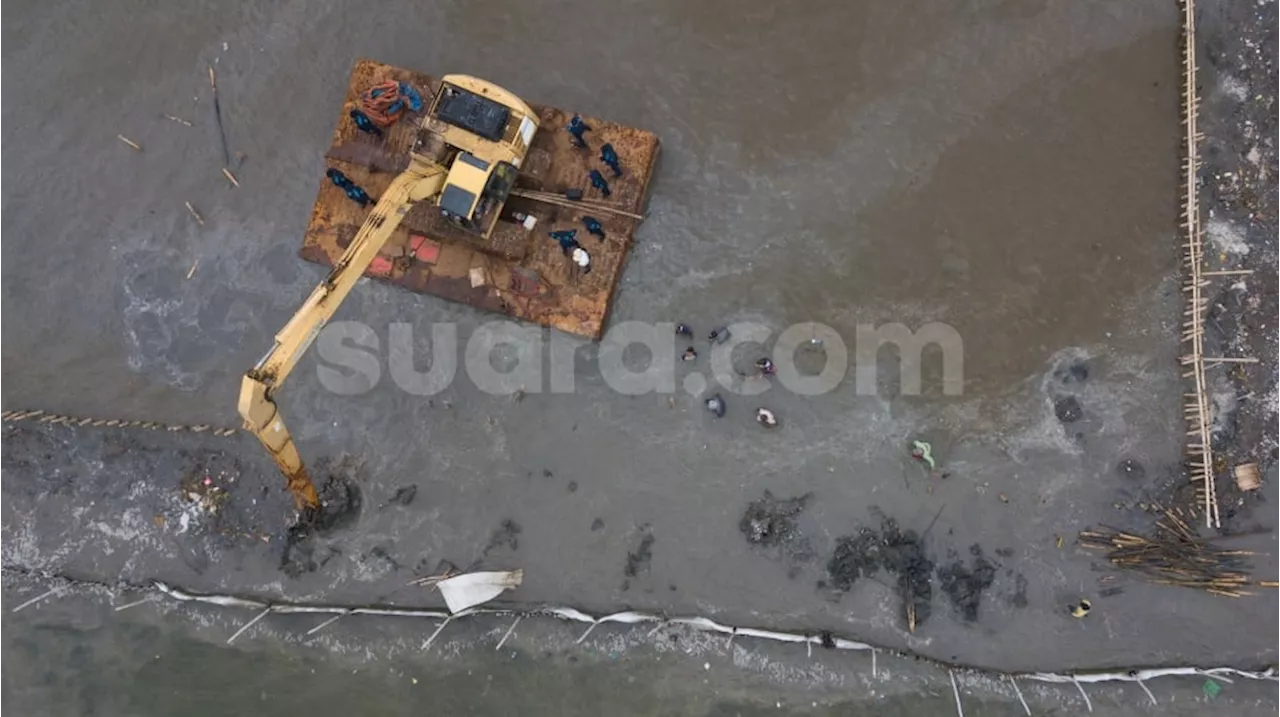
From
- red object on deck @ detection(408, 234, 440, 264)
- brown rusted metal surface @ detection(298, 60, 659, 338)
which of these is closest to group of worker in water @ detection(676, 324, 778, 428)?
brown rusted metal surface @ detection(298, 60, 659, 338)

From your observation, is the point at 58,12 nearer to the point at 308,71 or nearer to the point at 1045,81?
the point at 308,71

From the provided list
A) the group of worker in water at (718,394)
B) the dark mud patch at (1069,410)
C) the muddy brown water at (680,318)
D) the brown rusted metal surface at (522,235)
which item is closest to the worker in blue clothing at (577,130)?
the brown rusted metal surface at (522,235)

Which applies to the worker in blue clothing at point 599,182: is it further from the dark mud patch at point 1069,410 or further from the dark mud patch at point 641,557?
Answer: the dark mud patch at point 1069,410

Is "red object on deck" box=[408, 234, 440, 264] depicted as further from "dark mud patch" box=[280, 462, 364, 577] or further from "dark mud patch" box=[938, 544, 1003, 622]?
"dark mud patch" box=[938, 544, 1003, 622]

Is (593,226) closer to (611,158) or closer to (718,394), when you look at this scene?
(611,158)

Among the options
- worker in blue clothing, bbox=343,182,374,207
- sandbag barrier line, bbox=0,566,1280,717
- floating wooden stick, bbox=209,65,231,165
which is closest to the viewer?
sandbag barrier line, bbox=0,566,1280,717

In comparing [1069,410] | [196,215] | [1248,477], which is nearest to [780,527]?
[1069,410]

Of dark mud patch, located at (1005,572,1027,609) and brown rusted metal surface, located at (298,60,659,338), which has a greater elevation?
brown rusted metal surface, located at (298,60,659,338)
